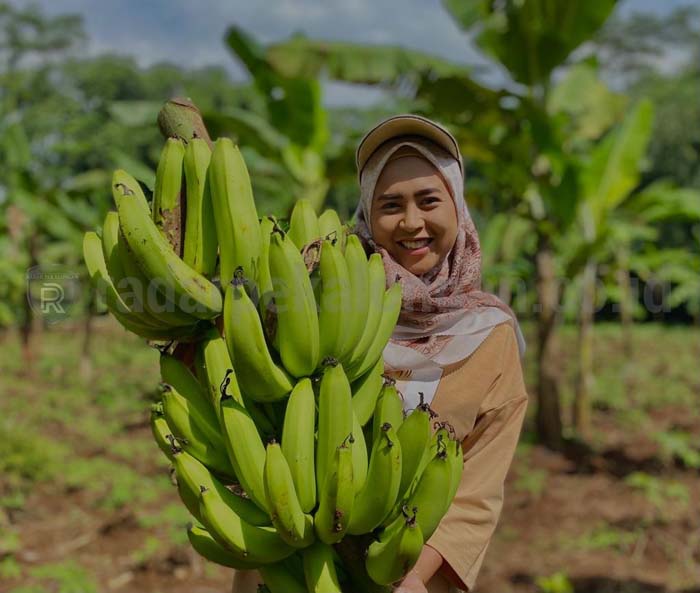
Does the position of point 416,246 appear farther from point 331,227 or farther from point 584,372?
point 584,372

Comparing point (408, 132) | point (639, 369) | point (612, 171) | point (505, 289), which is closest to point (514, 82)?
point (612, 171)

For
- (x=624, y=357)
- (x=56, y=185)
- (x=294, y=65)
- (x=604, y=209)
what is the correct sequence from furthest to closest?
(x=624, y=357), (x=56, y=185), (x=604, y=209), (x=294, y=65)

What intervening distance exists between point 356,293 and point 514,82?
5.56 m

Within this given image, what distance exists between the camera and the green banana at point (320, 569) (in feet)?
4.16

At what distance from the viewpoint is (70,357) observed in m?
12.7

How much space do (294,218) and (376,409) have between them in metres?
0.42

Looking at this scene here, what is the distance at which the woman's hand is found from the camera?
1.35 m

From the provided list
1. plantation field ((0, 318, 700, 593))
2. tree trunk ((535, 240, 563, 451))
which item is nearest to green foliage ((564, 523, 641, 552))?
plantation field ((0, 318, 700, 593))

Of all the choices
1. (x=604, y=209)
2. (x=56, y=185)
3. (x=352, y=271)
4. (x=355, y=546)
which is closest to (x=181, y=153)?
(x=352, y=271)

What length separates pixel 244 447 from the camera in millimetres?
1241

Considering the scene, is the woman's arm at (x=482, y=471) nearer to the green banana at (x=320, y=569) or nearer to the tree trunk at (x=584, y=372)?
the green banana at (x=320, y=569)

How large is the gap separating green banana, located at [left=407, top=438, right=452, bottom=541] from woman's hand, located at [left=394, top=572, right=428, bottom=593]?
0.13 meters

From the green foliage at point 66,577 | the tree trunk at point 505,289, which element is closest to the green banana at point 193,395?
the green foliage at point 66,577

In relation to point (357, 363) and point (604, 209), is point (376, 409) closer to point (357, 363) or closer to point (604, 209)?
point (357, 363)
